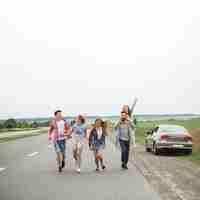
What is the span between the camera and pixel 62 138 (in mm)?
16047

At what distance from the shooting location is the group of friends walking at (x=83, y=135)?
16.0 meters

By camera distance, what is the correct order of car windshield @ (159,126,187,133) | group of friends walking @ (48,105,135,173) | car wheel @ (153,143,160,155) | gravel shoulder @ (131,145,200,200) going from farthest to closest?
car windshield @ (159,126,187,133) < car wheel @ (153,143,160,155) < group of friends walking @ (48,105,135,173) < gravel shoulder @ (131,145,200,200)

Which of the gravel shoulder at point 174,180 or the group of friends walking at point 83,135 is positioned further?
the group of friends walking at point 83,135

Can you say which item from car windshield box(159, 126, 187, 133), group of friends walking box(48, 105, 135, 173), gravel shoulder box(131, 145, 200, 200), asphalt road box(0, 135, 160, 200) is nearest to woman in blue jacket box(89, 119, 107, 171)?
group of friends walking box(48, 105, 135, 173)

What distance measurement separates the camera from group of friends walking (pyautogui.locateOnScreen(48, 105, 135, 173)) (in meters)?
16.0

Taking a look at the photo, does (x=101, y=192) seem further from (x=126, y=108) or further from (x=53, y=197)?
(x=126, y=108)

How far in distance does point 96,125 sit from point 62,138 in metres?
1.15

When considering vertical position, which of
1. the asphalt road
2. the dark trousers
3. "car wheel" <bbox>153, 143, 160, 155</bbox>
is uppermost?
the dark trousers

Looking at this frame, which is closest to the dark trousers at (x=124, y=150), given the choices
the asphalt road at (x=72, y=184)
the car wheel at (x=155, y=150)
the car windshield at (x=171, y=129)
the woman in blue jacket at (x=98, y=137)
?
the asphalt road at (x=72, y=184)

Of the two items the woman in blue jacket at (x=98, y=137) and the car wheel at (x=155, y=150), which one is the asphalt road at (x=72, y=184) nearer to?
the woman in blue jacket at (x=98, y=137)

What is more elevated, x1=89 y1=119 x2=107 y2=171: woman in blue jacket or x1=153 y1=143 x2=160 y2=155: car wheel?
x1=89 y1=119 x2=107 y2=171: woman in blue jacket

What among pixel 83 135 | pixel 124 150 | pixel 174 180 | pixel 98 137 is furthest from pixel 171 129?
pixel 174 180

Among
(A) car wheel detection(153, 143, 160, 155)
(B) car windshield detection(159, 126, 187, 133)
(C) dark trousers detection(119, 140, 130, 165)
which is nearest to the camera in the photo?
(C) dark trousers detection(119, 140, 130, 165)

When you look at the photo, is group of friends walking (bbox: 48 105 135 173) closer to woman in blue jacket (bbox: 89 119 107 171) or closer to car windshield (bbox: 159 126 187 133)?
woman in blue jacket (bbox: 89 119 107 171)
